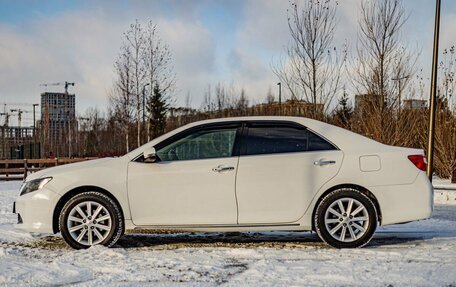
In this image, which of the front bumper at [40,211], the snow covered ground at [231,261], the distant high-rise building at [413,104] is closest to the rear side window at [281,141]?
the snow covered ground at [231,261]

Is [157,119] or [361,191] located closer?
[361,191]

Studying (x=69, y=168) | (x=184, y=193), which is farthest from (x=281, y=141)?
(x=69, y=168)

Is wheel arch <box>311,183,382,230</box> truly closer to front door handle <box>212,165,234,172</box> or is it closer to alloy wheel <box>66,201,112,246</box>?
front door handle <box>212,165,234,172</box>

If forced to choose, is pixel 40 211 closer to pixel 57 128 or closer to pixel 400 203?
pixel 400 203

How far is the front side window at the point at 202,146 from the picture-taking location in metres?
5.77

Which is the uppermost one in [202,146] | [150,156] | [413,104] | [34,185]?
[413,104]

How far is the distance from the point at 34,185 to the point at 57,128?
68.4 m

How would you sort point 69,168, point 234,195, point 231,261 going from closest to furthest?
point 231,261 → point 234,195 → point 69,168

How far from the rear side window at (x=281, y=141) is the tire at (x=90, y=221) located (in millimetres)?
1730

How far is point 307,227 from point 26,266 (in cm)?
313

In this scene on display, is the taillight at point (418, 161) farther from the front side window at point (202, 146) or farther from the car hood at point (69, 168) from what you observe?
the car hood at point (69, 168)

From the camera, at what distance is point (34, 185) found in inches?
227

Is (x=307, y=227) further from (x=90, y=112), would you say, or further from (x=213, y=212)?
(x=90, y=112)

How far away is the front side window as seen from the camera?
577 centimetres
